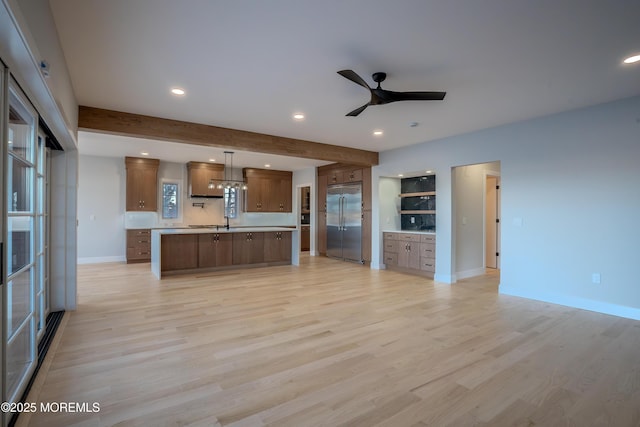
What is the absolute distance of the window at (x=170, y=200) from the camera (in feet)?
27.6

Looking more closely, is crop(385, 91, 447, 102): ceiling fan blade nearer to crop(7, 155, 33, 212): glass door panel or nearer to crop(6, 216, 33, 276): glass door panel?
crop(7, 155, 33, 212): glass door panel

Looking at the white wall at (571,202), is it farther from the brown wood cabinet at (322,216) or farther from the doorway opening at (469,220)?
the brown wood cabinet at (322,216)

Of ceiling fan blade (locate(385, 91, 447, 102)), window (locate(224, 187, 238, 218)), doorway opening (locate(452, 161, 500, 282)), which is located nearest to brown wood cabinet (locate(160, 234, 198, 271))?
window (locate(224, 187, 238, 218))

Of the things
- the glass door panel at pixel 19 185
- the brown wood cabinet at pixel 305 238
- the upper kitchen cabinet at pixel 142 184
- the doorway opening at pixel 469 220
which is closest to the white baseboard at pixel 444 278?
the doorway opening at pixel 469 220

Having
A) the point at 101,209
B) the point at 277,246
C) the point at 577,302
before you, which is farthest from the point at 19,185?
the point at 101,209

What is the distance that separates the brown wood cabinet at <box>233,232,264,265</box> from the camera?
22.1 feet

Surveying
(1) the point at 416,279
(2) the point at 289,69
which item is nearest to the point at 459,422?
(2) the point at 289,69

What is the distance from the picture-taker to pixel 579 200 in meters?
4.15

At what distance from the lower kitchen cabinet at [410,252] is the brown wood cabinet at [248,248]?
108 inches

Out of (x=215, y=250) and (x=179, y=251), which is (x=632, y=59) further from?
(x=179, y=251)

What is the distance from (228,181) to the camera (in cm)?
869

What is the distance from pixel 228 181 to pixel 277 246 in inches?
105

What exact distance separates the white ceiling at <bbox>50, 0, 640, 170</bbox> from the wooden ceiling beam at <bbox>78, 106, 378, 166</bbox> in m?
0.19

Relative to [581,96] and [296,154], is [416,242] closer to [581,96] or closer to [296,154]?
[296,154]
